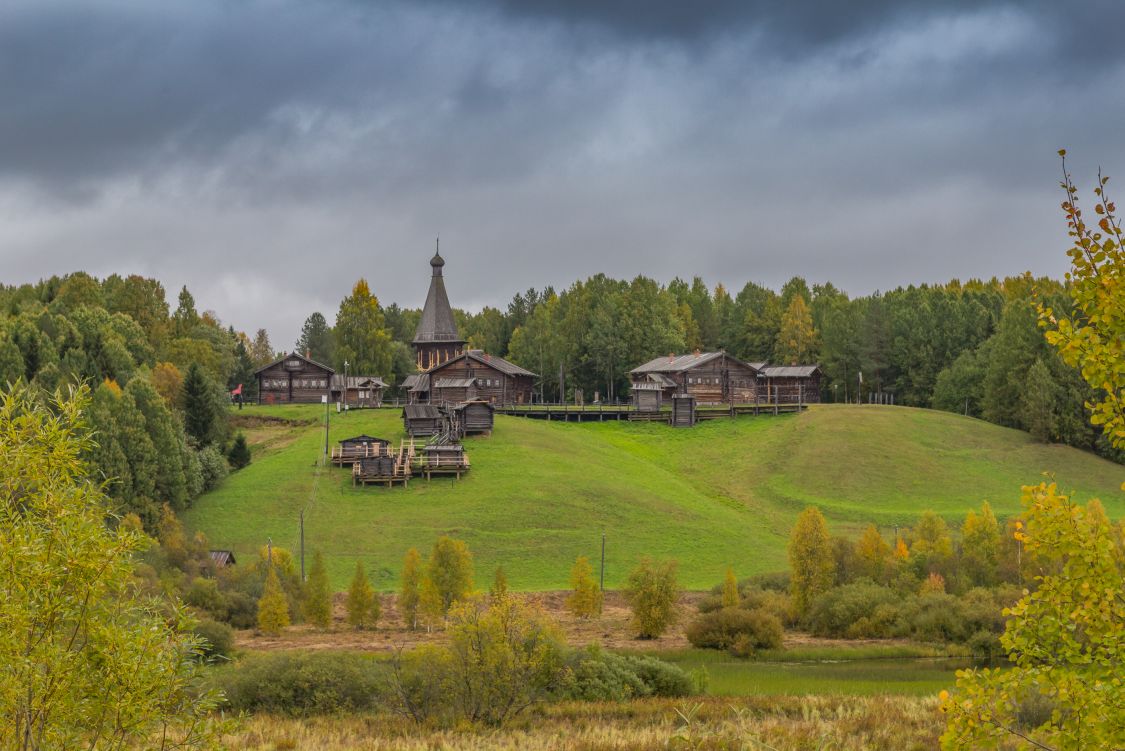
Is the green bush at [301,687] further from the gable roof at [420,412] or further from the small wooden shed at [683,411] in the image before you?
the small wooden shed at [683,411]

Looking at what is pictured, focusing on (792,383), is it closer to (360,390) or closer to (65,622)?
(360,390)

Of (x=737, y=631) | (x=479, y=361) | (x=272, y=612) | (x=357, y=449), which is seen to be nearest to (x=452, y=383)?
(x=479, y=361)

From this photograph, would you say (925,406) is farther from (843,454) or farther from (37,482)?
(37,482)

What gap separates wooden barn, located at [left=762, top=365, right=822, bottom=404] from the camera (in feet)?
333

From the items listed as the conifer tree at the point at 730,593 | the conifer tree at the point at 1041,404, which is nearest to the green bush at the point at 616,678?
the conifer tree at the point at 730,593

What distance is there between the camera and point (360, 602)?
1828 inches

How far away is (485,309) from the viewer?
7052 inches

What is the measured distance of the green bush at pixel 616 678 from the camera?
111 ft

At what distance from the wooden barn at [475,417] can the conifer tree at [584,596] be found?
3297cm

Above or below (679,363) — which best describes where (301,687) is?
below

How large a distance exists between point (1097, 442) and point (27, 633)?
88055 millimetres

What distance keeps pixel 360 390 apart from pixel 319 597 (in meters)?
61.3

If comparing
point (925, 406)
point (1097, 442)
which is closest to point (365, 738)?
point (1097, 442)

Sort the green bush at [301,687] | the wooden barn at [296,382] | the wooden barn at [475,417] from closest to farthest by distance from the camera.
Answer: the green bush at [301,687] < the wooden barn at [475,417] < the wooden barn at [296,382]
